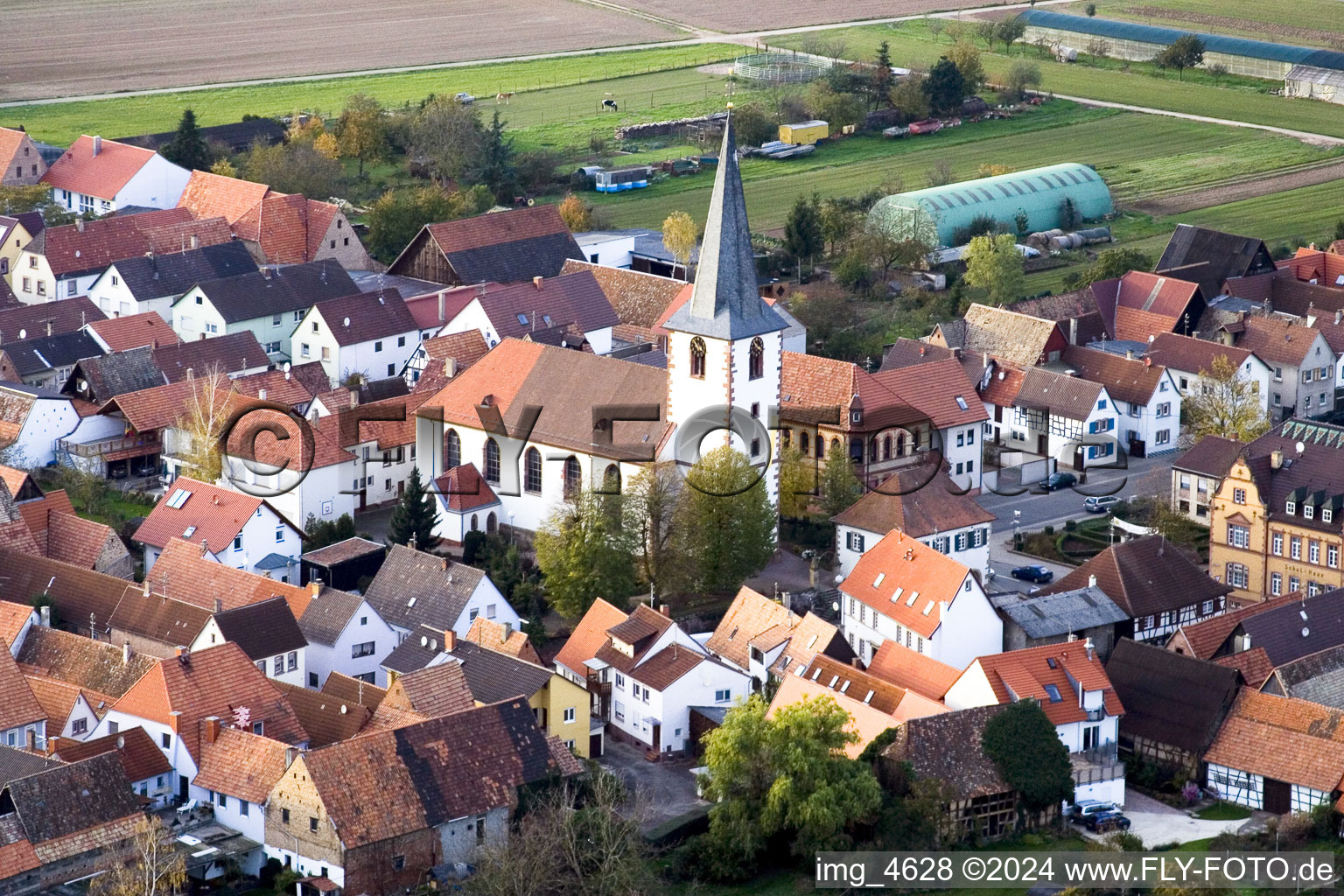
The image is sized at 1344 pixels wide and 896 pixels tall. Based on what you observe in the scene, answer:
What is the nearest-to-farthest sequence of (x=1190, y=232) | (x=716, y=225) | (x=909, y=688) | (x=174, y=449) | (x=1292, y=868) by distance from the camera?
1. (x=1292, y=868)
2. (x=909, y=688)
3. (x=716, y=225)
4. (x=174, y=449)
5. (x=1190, y=232)

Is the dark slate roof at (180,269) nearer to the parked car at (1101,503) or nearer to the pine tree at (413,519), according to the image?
the pine tree at (413,519)

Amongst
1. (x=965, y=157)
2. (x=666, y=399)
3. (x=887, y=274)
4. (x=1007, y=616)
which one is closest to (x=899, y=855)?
(x=1007, y=616)

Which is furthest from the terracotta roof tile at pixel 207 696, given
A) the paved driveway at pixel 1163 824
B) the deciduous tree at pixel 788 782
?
the paved driveway at pixel 1163 824

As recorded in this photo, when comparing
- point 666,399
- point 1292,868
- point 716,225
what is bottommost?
point 1292,868

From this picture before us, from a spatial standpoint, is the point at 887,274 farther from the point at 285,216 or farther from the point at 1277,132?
the point at 1277,132

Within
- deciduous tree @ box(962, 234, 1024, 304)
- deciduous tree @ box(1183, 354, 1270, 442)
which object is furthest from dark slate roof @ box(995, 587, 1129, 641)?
deciduous tree @ box(962, 234, 1024, 304)

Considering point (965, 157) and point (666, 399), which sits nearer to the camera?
point (666, 399)

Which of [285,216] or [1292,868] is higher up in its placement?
[285,216]

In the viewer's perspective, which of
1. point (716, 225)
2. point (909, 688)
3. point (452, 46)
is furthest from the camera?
point (452, 46)
